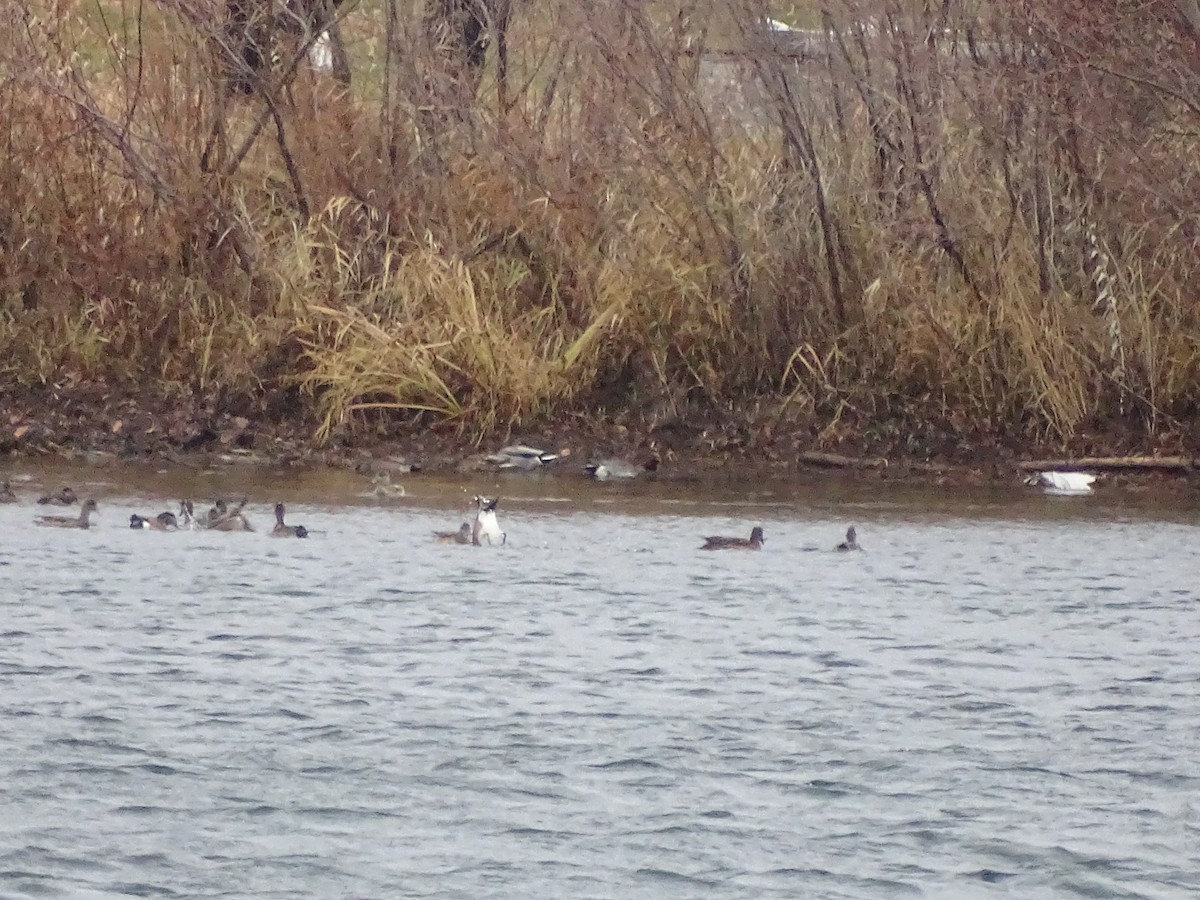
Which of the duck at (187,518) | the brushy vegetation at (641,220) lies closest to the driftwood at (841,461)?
the brushy vegetation at (641,220)

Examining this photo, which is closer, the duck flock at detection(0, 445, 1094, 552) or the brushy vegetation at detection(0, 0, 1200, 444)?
the duck flock at detection(0, 445, 1094, 552)

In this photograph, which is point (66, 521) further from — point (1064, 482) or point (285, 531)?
point (1064, 482)

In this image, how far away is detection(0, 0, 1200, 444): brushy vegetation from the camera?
1756 cm

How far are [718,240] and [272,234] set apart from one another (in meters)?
3.70

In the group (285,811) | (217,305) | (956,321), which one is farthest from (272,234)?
(285,811)

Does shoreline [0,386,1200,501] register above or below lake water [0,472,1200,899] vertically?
above

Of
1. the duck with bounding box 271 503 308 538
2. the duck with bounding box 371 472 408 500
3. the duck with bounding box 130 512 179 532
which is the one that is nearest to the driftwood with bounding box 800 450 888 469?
the duck with bounding box 371 472 408 500

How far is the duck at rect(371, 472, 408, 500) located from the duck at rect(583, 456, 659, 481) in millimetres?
1506

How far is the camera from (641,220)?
18344mm

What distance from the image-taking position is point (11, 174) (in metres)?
19.2

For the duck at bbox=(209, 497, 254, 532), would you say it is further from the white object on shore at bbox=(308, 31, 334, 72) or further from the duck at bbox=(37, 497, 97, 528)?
the white object on shore at bbox=(308, 31, 334, 72)

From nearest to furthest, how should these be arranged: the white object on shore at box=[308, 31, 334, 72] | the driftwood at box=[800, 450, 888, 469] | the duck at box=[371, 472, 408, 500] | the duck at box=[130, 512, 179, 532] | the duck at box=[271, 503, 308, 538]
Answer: the duck at box=[271, 503, 308, 538] < the duck at box=[130, 512, 179, 532] < the duck at box=[371, 472, 408, 500] < the driftwood at box=[800, 450, 888, 469] < the white object on shore at box=[308, 31, 334, 72]

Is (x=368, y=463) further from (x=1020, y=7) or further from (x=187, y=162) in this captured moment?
(x=1020, y=7)

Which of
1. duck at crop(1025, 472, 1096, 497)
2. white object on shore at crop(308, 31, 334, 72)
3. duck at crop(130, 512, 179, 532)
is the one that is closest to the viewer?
duck at crop(130, 512, 179, 532)
